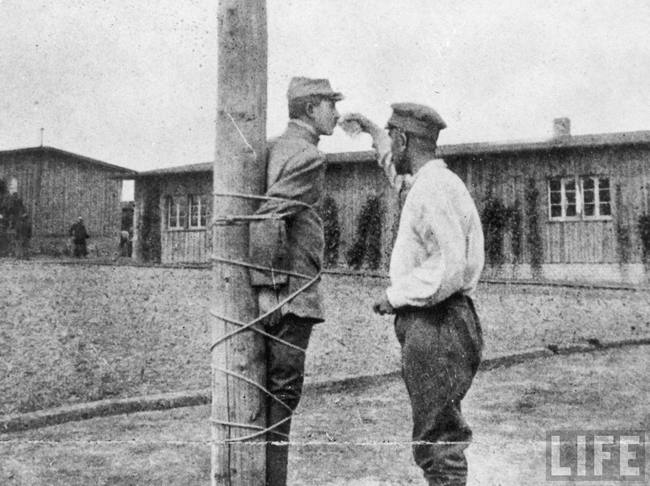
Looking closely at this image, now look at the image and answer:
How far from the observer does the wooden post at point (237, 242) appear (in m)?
3.15

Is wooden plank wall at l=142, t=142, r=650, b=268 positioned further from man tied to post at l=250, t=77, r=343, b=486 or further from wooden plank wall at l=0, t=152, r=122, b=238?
man tied to post at l=250, t=77, r=343, b=486

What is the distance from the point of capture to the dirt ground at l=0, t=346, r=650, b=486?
182 inches

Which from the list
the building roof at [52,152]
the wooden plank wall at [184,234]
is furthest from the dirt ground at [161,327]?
the building roof at [52,152]

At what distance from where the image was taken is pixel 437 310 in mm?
3418

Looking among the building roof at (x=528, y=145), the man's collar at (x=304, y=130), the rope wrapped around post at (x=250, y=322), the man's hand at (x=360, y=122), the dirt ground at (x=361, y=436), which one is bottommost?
the dirt ground at (x=361, y=436)

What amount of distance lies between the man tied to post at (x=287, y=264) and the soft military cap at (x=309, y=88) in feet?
0.75

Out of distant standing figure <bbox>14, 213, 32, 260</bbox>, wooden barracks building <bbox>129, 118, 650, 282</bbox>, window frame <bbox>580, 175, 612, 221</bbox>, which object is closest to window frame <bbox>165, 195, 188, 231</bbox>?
distant standing figure <bbox>14, 213, 32, 260</bbox>

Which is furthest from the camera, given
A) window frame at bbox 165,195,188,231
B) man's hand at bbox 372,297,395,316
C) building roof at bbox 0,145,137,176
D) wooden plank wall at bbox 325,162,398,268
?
building roof at bbox 0,145,137,176

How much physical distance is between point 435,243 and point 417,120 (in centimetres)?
63

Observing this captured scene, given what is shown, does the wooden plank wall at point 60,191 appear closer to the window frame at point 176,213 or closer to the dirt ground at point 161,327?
the window frame at point 176,213

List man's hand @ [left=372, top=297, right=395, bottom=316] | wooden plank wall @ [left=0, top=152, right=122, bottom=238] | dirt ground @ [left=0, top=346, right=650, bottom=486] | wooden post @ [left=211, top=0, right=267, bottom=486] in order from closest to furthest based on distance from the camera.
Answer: wooden post @ [left=211, top=0, right=267, bottom=486]
man's hand @ [left=372, top=297, right=395, bottom=316]
dirt ground @ [left=0, top=346, right=650, bottom=486]
wooden plank wall @ [left=0, top=152, right=122, bottom=238]

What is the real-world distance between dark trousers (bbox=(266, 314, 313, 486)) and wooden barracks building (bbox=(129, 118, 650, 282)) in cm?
1775

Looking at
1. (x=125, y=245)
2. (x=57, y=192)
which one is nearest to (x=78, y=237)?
(x=57, y=192)

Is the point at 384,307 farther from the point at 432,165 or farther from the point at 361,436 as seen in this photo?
the point at 361,436
